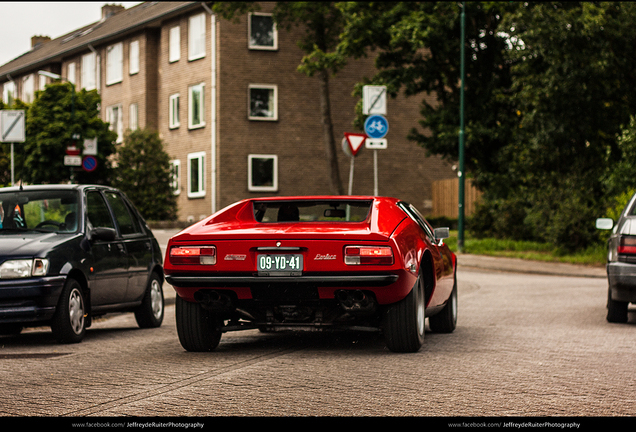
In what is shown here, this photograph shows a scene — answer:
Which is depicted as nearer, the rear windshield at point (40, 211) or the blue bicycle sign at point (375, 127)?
the rear windshield at point (40, 211)

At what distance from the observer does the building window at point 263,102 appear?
139ft

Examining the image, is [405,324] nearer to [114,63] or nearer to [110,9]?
[114,63]

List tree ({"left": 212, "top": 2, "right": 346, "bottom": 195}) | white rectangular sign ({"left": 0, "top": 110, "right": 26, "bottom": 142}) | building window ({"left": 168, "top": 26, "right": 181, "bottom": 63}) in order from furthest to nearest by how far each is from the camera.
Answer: building window ({"left": 168, "top": 26, "right": 181, "bottom": 63}) < tree ({"left": 212, "top": 2, "right": 346, "bottom": 195}) < white rectangular sign ({"left": 0, "top": 110, "right": 26, "bottom": 142})

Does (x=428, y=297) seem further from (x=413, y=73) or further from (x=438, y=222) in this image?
(x=438, y=222)

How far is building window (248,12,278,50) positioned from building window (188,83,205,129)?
3035 mm

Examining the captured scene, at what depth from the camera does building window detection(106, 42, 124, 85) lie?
49562mm

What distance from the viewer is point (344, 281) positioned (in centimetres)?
750

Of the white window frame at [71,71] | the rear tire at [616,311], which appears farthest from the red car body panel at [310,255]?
the white window frame at [71,71]

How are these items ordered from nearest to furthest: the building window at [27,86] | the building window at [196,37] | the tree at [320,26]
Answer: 1. the tree at [320,26]
2. the building window at [196,37]
3. the building window at [27,86]

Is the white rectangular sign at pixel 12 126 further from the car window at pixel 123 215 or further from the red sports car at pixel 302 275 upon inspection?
the red sports car at pixel 302 275

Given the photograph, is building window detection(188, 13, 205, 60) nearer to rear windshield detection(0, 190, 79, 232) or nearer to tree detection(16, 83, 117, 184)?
tree detection(16, 83, 117, 184)

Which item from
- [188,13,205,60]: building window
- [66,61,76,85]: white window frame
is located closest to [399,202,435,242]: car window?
[188,13,205,60]: building window

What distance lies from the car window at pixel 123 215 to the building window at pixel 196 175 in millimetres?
31232

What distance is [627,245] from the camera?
10.5 m
